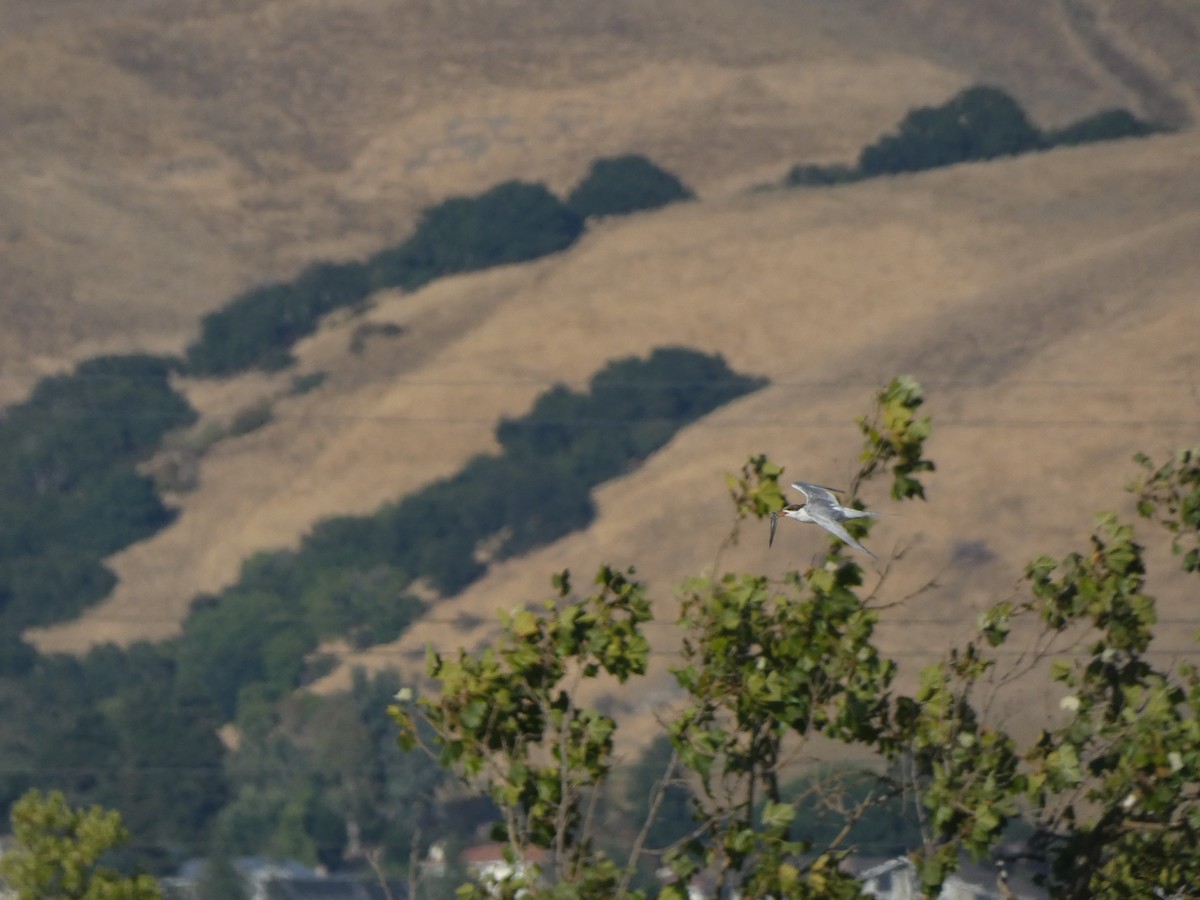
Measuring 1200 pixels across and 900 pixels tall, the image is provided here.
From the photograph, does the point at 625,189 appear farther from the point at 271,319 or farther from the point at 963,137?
the point at 271,319

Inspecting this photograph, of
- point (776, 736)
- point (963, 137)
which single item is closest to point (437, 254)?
point (963, 137)

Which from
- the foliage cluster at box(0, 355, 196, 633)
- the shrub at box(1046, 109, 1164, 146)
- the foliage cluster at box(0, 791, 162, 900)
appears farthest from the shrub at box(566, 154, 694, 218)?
the foliage cluster at box(0, 791, 162, 900)

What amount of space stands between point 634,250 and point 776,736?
89694 mm

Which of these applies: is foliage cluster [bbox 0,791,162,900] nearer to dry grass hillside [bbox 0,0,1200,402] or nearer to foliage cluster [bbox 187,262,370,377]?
foliage cluster [bbox 187,262,370,377]

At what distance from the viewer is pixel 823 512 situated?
26.5 feet

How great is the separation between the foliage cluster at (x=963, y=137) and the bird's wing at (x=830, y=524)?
3664 inches

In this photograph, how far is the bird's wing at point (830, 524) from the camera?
25.8ft

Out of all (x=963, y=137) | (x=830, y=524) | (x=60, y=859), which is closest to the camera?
(x=830, y=524)

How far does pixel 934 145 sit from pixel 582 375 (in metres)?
23.3

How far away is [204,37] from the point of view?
381 feet

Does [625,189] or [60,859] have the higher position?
[60,859]

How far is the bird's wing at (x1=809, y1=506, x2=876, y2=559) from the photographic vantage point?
25.8 ft

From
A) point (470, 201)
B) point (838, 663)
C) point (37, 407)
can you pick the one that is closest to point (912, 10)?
point (470, 201)

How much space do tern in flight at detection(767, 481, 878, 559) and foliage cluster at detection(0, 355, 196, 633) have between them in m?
77.4
